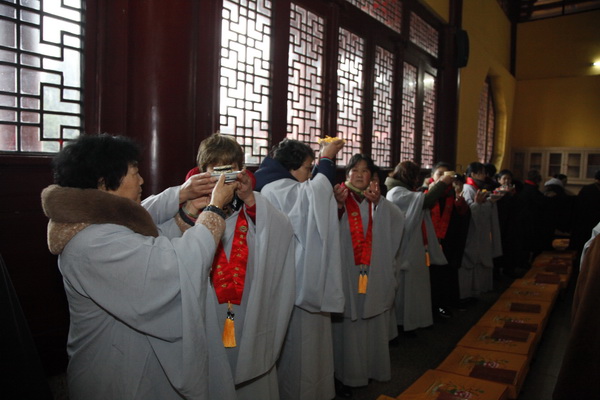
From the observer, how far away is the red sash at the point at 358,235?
286 centimetres

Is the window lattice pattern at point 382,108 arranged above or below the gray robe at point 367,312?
above

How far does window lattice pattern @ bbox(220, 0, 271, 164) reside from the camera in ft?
10.9

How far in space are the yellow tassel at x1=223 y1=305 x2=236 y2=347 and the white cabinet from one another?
11227mm

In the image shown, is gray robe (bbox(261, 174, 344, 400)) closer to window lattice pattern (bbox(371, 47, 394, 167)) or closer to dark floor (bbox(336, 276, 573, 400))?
dark floor (bbox(336, 276, 573, 400))

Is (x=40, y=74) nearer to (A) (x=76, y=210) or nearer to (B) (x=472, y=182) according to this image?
(A) (x=76, y=210)

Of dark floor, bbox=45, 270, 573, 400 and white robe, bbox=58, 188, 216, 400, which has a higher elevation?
white robe, bbox=58, 188, 216, 400

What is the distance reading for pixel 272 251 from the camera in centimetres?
188

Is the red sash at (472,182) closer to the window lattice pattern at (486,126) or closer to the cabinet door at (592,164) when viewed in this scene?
the window lattice pattern at (486,126)

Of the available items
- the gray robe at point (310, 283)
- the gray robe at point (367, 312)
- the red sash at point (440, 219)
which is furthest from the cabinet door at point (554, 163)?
the gray robe at point (310, 283)

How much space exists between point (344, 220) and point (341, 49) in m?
2.39

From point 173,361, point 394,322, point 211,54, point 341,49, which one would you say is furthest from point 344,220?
point 341,49

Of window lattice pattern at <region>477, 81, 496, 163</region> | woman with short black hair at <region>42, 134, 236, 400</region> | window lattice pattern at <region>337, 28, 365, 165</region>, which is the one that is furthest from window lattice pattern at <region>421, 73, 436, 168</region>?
woman with short black hair at <region>42, 134, 236, 400</region>

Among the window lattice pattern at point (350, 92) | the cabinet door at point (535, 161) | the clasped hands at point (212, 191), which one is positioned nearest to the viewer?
the clasped hands at point (212, 191)

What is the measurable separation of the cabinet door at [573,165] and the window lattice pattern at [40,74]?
37.2 ft
